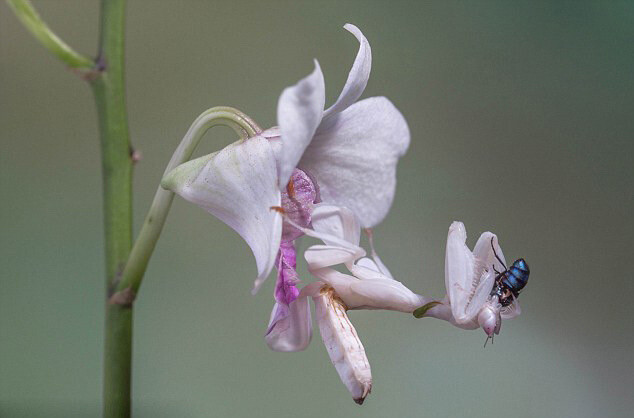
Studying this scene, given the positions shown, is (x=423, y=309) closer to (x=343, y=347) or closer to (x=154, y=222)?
(x=343, y=347)

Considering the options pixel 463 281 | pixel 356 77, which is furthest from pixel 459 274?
pixel 356 77

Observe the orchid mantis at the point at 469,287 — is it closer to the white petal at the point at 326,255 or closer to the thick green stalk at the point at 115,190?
the white petal at the point at 326,255

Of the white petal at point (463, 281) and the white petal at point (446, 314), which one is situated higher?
the white petal at point (463, 281)

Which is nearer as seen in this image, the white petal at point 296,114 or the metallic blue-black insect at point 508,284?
the white petal at point 296,114

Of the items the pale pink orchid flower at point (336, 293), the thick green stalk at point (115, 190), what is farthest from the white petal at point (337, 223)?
the thick green stalk at point (115, 190)

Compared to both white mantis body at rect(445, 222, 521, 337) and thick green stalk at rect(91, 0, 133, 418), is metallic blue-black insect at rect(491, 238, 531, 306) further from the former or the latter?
thick green stalk at rect(91, 0, 133, 418)

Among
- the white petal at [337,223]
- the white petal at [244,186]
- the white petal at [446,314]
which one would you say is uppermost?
the white petal at [244,186]
